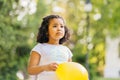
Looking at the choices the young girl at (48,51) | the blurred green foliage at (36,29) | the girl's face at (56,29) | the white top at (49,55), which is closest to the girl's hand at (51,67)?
the young girl at (48,51)

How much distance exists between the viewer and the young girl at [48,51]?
424 centimetres

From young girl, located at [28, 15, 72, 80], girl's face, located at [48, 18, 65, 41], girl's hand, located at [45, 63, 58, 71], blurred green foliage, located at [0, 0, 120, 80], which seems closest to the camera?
girl's hand, located at [45, 63, 58, 71]

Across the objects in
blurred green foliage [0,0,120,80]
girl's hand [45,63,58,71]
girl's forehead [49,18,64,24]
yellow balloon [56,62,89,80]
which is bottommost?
blurred green foliage [0,0,120,80]

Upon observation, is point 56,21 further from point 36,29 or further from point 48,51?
point 36,29

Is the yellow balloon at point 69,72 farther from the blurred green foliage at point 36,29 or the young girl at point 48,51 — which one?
the blurred green foliage at point 36,29

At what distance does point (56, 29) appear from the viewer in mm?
4352

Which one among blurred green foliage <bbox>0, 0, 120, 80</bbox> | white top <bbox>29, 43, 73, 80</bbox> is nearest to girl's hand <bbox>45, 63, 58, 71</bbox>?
white top <bbox>29, 43, 73, 80</bbox>

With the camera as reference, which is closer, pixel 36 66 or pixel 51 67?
pixel 51 67

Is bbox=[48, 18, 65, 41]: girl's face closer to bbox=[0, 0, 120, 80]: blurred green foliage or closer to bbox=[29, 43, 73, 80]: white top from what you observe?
bbox=[29, 43, 73, 80]: white top

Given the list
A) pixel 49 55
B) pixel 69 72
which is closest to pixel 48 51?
pixel 49 55

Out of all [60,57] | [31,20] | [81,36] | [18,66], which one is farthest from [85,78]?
[81,36]

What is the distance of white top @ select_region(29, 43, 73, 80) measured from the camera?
4.28 meters

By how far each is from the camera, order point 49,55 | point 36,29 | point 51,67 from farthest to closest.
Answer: point 36,29, point 49,55, point 51,67

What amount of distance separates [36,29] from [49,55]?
10126mm
